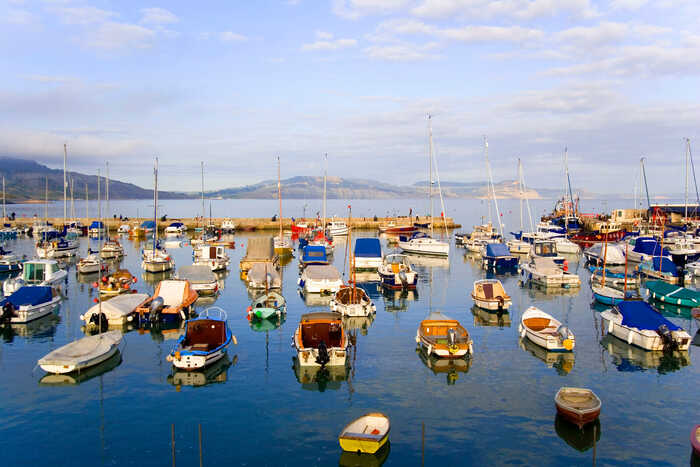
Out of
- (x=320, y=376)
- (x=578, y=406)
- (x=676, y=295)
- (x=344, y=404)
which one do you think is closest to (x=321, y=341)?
(x=320, y=376)

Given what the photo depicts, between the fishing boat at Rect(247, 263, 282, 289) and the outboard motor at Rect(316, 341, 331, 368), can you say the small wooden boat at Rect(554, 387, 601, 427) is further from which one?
the fishing boat at Rect(247, 263, 282, 289)

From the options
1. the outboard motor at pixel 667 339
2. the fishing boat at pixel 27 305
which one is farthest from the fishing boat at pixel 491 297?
the fishing boat at pixel 27 305

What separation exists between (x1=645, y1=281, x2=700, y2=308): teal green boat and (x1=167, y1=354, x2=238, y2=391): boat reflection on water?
37.2 m

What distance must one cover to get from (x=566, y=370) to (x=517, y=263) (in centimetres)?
4410

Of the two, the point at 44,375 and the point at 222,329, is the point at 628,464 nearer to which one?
the point at 222,329

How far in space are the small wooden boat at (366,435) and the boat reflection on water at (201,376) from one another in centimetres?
974

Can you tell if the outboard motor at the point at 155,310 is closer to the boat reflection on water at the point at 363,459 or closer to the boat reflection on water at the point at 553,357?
the boat reflection on water at the point at 363,459

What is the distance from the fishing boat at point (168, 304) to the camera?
1476 inches

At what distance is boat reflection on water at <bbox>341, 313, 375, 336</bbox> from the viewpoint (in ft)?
122

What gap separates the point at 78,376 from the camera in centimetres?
2698

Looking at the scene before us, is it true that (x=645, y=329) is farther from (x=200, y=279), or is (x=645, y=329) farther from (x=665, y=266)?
(x=200, y=279)

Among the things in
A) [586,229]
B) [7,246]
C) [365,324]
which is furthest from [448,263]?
[7,246]

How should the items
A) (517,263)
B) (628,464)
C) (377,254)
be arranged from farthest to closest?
(517,263), (377,254), (628,464)

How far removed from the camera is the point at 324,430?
21.2 meters
